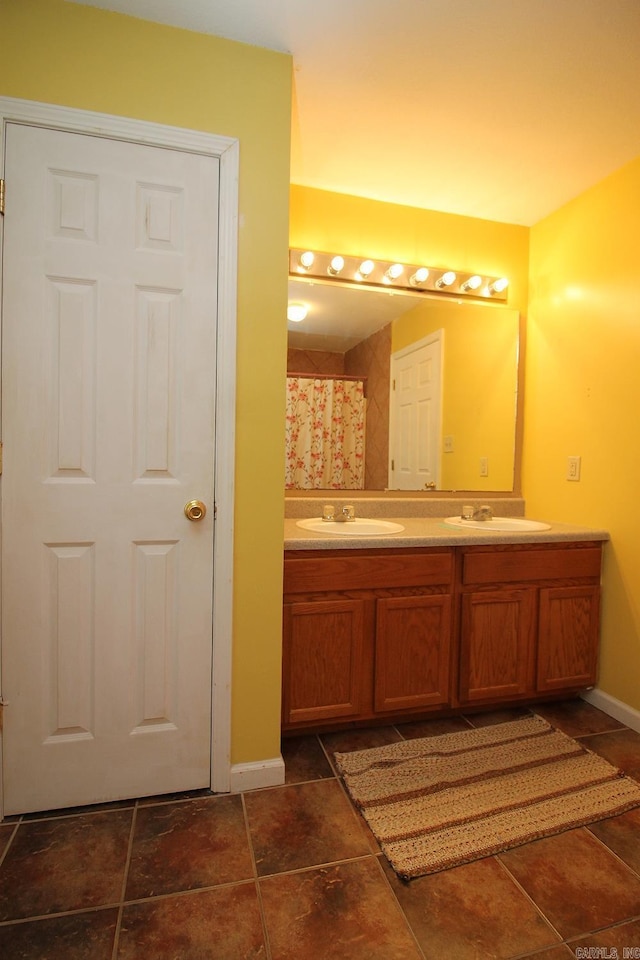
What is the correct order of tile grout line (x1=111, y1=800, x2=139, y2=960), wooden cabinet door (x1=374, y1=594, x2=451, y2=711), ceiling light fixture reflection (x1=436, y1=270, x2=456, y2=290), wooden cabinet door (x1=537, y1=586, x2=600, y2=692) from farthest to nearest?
1. ceiling light fixture reflection (x1=436, y1=270, x2=456, y2=290)
2. wooden cabinet door (x1=537, y1=586, x2=600, y2=692)
3. wooden cabinet door (x1=374, y1=594, x2=451, y2=711)
4. tile grout line (x1=111, y1=800, x2=139, y2=960)

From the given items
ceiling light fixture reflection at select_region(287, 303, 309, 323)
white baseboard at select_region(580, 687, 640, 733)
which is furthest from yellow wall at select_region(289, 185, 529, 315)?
white baseboard at select_region(580, 687, 640, 733)

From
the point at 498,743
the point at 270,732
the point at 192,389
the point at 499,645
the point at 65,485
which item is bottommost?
the point at 498,743

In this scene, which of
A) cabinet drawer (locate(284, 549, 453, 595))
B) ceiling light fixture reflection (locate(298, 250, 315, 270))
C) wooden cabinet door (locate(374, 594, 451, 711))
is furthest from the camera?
ceiling light fixture reflection (locate(298, 250, 315, 270))

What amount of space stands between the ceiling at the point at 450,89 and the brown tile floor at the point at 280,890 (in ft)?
7.96

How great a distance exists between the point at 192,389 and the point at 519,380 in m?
1.93

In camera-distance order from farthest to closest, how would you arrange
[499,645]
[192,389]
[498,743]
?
[499,645] < [498,743] < [192,389]

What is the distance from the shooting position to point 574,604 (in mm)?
2092

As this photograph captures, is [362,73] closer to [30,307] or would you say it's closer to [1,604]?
[30,307]

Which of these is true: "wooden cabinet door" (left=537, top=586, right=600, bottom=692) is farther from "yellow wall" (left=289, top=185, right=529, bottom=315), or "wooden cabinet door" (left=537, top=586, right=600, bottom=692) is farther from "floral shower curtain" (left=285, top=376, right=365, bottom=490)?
"yellow wall" (left=289, top=185, right=529, bottom=315)

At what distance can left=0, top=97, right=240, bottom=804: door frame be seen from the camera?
4.58 ft

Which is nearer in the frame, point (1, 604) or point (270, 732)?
point (1, 604)

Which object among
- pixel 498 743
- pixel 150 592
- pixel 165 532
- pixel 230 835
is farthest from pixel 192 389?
pixel 498 743

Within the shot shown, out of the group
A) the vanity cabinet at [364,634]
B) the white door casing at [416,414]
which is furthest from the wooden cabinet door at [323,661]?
the white door casing at [416,414]

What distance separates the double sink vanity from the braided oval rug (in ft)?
0.55
